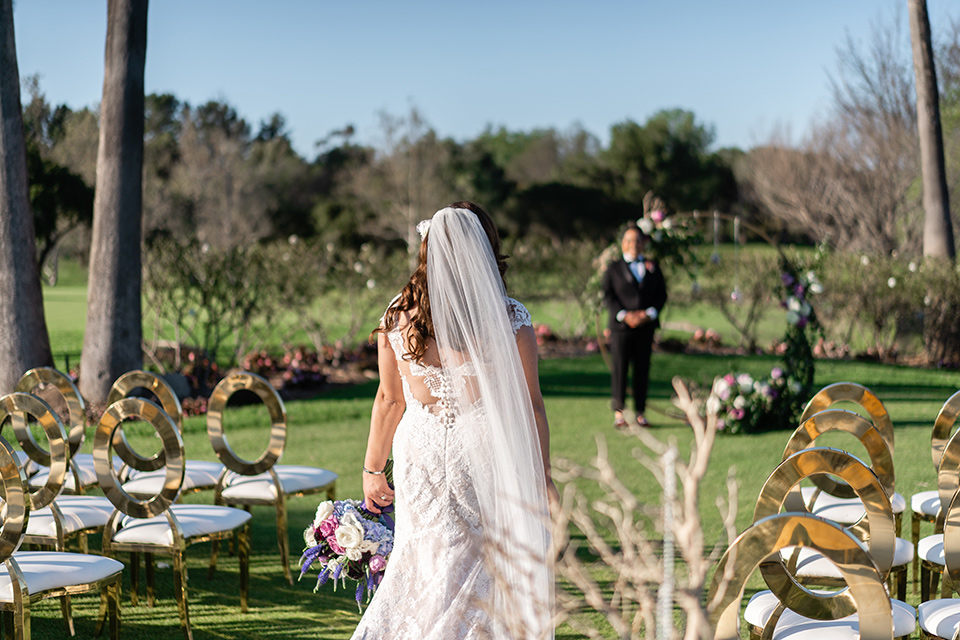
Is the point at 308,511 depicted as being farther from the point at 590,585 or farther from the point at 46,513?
the point at 590,585

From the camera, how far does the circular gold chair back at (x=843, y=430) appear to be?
10.5ft

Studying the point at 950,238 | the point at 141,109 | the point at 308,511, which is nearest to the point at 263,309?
the point at 141,109

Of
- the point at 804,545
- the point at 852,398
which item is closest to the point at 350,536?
the point at 804,545

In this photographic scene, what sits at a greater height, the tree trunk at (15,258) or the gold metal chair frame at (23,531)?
the tree trunk at (15,258)

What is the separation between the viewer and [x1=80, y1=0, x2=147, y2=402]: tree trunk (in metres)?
8.93

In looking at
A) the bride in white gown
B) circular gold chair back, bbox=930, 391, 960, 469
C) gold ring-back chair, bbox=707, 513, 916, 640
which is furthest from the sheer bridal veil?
circular gold chair back, bbox=930, 391, 960, 469

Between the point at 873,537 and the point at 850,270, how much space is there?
42.2 ft

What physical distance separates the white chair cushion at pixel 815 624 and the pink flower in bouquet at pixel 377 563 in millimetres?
1390

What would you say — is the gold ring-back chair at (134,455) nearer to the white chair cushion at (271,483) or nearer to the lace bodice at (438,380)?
the white chair cushion at (271,483)

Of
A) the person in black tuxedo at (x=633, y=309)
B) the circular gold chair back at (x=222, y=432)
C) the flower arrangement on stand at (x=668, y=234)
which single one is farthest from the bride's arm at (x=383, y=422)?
the flower arrangement on stand at (x=668, y=234)

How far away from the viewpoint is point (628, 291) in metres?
8.13

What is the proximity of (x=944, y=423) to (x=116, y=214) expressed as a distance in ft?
27.6

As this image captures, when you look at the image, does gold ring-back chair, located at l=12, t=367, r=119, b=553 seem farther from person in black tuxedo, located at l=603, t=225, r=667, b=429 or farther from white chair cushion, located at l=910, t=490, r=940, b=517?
person in black tuxedo, located at l=603, t=225, r=667, b=429

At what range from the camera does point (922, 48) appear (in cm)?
1456
